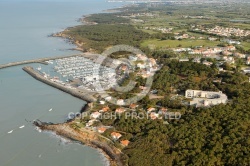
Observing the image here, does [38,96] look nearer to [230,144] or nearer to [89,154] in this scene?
[89,154]

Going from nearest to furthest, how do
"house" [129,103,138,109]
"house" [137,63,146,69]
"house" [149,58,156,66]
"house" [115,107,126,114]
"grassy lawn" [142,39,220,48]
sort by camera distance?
"house" [115,107,126,114], "house" [129,103,138,109], "house" [137,63,146,69], "house" [149,58,156,66], "grassy lawn" [142,39,220,48]

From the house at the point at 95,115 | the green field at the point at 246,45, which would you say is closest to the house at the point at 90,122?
the house at the point at 95,115

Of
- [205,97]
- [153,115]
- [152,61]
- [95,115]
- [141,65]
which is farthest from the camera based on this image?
[152,61]

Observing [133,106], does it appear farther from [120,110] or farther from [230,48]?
[230,48]

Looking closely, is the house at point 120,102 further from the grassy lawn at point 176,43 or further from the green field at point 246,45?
the green field at point 246,45

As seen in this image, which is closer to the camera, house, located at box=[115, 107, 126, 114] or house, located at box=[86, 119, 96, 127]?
house, located at box=[86, 119, 96, 127]

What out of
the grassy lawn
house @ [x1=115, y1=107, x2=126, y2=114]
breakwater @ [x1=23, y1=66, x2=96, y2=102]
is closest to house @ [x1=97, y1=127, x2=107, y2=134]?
house @ [x1=115, y1=107, x2=126, y2=114]

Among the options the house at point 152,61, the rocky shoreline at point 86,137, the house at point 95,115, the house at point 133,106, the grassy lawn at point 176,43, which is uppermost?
the house at point 95,115

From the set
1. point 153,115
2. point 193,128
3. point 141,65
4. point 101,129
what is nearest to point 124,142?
point 101,129

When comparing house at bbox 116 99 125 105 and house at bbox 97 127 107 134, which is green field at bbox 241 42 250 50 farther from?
house at bbox 97 127 107 134
